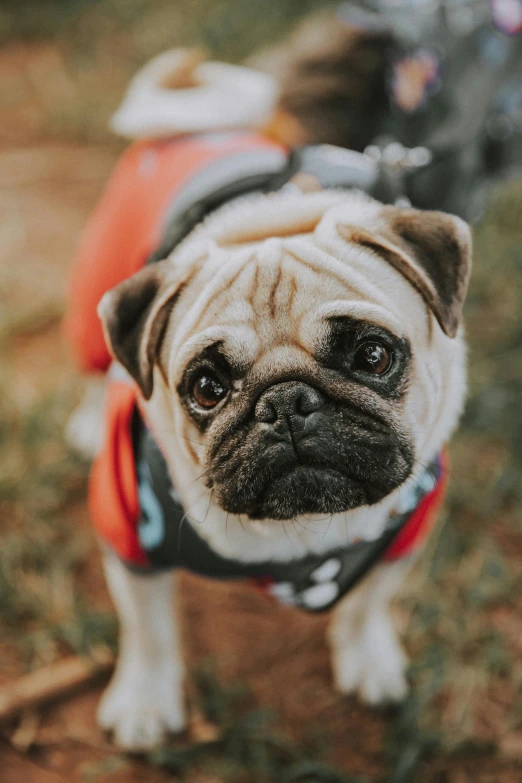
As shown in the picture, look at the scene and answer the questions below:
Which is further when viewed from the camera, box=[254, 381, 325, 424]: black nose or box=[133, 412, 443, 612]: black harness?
box=[133, 412, 443, 612]: black harness

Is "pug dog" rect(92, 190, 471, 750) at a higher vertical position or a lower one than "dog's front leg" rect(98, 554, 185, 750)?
higher

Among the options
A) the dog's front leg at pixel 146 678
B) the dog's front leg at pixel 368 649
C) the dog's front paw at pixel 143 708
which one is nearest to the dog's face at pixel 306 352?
the dog's front leg at pixel 146 678

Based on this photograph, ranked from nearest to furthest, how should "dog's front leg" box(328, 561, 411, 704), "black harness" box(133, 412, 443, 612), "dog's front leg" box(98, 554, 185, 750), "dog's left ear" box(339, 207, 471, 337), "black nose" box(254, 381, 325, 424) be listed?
"black nose" box(254, 381, 325, 424)
"dog's left ear" box(339, 207, 471, 337)
"black harness" box(133, 412, 443, 612)
"dog's front leg" box(98, 554, 185, 750)
"dog's front leg" box(328, 561, 411, 704)

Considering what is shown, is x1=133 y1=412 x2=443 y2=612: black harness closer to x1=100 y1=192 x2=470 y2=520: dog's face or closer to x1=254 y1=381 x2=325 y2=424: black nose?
x1=100 y1=192 x2=470 y2=520: dog's face

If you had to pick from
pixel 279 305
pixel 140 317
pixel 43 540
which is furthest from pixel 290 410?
pixel 43 540

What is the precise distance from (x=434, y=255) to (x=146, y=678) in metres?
1.67

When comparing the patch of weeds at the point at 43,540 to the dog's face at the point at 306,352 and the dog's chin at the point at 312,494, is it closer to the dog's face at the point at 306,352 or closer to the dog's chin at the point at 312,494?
the dog's face at the point at 306,352

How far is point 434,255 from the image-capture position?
1.69 meters

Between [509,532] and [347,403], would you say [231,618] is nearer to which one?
[509,532]

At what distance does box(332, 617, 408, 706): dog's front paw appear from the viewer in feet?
8.17

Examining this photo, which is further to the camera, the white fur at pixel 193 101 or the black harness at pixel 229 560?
the white fur at pixel 193 101

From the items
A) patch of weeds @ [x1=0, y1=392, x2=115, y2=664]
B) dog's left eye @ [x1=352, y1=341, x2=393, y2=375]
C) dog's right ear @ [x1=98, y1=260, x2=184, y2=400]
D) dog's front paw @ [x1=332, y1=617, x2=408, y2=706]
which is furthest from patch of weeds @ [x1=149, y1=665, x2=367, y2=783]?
dog's left eye @ [x1=352, y1=341, x2=393, y2=375]

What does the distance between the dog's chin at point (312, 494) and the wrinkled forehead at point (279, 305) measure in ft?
0.89

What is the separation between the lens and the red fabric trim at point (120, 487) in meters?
1.95
